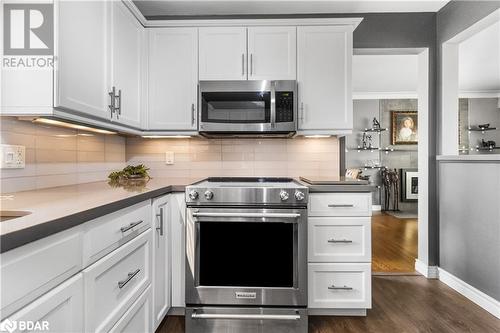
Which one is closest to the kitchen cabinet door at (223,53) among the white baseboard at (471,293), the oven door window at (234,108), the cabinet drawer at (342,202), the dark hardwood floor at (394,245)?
the oven door window at (234,108)

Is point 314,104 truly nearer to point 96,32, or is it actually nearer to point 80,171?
point 96,32

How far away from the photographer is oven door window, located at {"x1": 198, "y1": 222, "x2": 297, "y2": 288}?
1.83 meters

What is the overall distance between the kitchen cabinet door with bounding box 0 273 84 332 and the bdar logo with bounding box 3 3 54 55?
0.97 meters

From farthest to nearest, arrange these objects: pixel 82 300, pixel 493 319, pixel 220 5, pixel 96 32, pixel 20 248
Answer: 1. pixel 220 5
2. pixel 493 319
3. pixel 96 32
4. pixel 82 300
5. pixel 20 248

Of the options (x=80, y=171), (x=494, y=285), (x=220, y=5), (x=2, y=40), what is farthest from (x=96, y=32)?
(x=494, y=285)

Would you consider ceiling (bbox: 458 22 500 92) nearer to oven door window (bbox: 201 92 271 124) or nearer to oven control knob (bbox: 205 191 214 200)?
oven door window (bbox: 201 92 271 124)

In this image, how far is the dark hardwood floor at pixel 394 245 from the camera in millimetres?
2963

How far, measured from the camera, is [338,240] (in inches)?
76.9

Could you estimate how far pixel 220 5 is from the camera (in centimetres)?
251

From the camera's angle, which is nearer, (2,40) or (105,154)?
(2,40)

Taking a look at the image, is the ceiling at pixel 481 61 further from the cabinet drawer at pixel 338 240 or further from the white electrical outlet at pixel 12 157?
the white electrical outlet at pixel 12 157

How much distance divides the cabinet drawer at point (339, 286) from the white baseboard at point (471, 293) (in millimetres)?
878

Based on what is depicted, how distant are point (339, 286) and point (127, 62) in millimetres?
2057

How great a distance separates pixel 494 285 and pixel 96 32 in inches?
116
